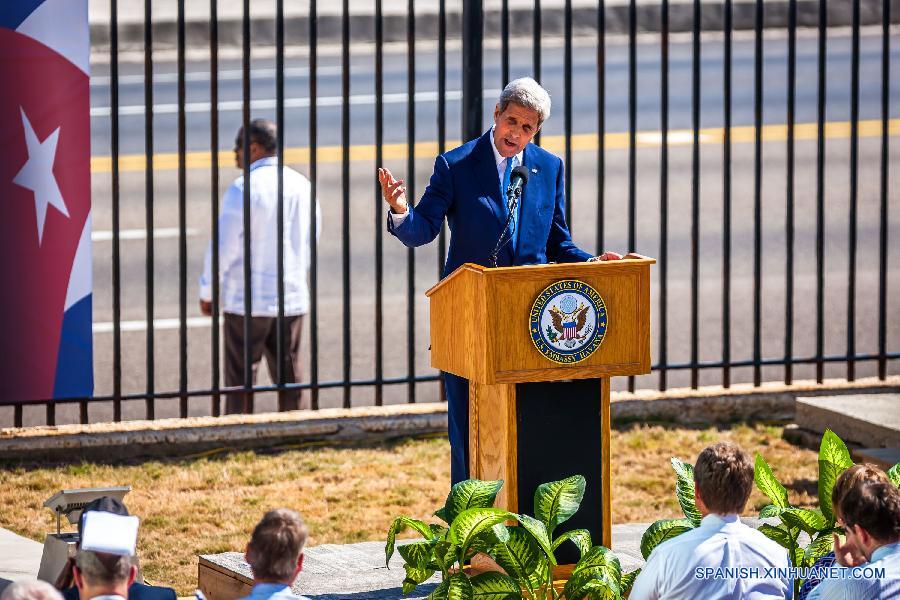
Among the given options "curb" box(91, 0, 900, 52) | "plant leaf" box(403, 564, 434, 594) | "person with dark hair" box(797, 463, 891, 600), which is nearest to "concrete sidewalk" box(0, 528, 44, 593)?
"plant leaf" box(403, 564, 434, 594)

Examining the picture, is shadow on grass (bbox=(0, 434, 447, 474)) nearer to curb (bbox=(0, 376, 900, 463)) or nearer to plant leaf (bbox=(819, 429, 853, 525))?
curb (bbox=(0, 376, 900, 463))

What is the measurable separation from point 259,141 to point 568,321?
393cm

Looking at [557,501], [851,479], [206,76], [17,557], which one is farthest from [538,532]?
[206,76]

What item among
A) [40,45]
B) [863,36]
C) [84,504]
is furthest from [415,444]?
[863,36]

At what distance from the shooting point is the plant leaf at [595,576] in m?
5.36

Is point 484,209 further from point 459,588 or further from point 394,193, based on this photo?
point 459,588

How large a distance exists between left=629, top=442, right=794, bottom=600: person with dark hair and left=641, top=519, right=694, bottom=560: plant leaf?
29.6 inches

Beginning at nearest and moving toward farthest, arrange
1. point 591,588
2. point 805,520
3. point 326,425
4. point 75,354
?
point 591,588 → point 805,520 → point 75,354 → point 326,425

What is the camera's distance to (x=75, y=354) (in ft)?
27.5

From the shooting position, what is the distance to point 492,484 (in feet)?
18.2

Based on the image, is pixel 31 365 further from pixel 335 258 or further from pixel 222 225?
pixel 335 258

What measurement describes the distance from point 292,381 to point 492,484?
3888 mm

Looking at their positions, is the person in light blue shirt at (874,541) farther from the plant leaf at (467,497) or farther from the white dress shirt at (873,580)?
the plant leaf at (467,497)

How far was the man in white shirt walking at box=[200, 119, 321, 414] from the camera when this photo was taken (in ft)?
30.0
